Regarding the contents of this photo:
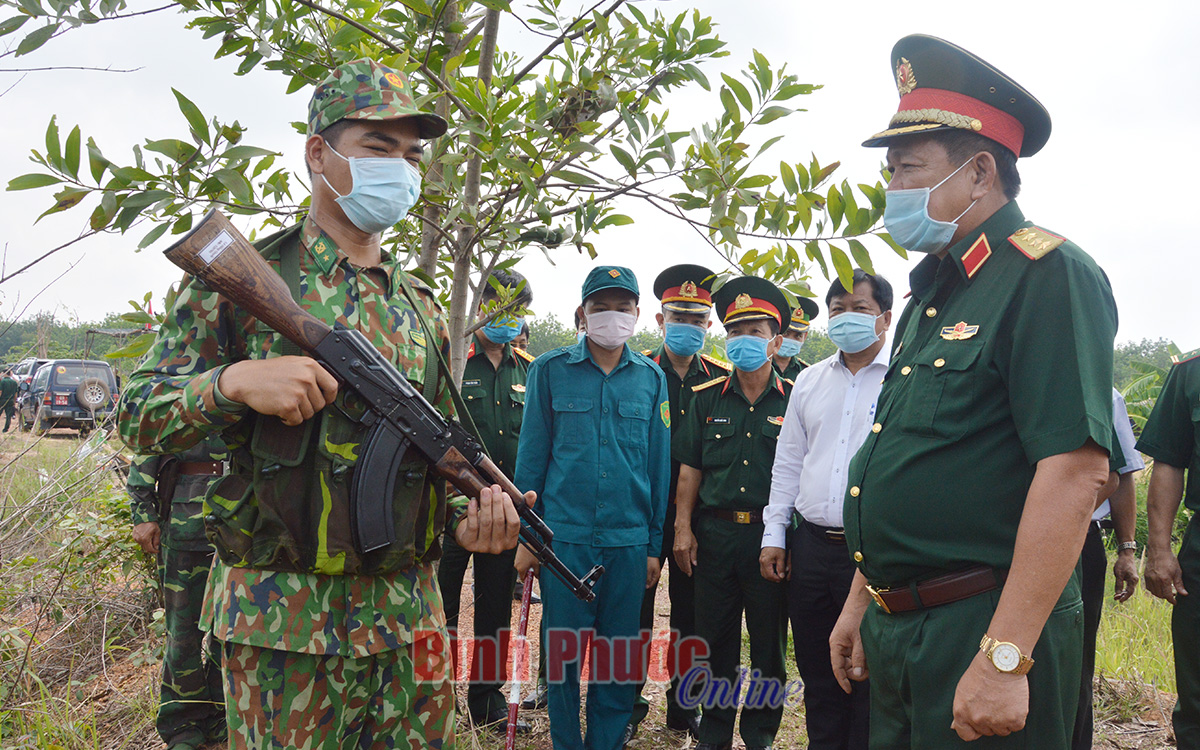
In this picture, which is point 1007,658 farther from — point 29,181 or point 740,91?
point 29,181

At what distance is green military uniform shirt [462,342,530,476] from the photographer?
4832mm

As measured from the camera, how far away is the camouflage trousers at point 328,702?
1.65 meters

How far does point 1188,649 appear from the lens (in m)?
3.37

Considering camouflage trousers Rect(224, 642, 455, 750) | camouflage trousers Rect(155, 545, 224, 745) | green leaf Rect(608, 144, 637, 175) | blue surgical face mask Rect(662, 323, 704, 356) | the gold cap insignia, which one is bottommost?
camouflage trousers Rect(155, 545, 224, 745)

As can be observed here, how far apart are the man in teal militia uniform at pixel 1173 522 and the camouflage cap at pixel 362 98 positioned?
3767 millimetres

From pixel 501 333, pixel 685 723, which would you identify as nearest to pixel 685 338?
pixel 501 333

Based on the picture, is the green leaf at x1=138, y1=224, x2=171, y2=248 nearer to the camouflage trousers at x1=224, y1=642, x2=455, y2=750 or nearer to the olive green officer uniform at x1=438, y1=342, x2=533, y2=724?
the camouflage trousers at x1=224, y1=642, x2=455, y2=750

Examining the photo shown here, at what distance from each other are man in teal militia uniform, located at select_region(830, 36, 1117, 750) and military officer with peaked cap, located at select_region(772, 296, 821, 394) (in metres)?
3.45

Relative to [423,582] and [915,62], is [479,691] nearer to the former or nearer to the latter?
[423,582]

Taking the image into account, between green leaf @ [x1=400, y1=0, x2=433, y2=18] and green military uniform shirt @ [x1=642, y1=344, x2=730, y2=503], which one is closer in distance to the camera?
green leaf @ [x1=400, y1=0, x2=433, y2=18]

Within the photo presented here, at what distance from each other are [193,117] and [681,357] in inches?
131

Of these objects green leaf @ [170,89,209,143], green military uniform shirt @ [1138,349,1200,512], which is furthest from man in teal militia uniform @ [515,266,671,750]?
green military uniform shirt @ [1138,349,1200,512]

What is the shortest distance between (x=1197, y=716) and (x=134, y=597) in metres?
5.71

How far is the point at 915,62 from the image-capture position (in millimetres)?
2084
